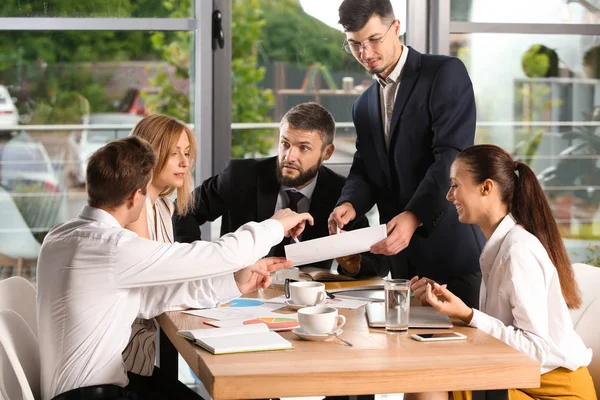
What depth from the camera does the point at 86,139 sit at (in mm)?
3854

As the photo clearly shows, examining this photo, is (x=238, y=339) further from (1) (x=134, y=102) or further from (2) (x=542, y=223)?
(1) (x=134, y=102)

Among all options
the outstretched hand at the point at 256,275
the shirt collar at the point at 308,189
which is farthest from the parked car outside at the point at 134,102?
the outstretched hand at the point at 256,275

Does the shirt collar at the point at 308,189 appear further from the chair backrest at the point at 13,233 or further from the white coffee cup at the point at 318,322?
the chair backrest at the point at 13,233

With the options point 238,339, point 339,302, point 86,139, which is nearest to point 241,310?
point 339,302

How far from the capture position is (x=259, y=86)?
157 inches

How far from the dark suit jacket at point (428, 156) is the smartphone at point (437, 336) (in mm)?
800

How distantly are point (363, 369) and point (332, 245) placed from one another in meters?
0.70

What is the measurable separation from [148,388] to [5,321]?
1.49 feet

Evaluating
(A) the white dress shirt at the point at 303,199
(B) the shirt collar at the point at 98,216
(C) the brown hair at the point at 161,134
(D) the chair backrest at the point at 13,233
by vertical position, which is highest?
(C) the brown hair at the point at 161,134

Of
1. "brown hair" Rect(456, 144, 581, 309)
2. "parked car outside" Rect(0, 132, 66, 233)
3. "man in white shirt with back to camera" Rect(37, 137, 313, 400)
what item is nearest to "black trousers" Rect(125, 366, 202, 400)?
"man in white shirt with back to camera" Rect(37, 137, 313, 400)

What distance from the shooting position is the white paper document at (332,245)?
7.37 ft

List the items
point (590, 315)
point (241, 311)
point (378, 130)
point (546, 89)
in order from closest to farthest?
point (241, 311), point (590, 315), point (378, 130), point (546, 89)

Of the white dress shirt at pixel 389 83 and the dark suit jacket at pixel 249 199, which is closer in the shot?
the white dress shirt at pixel 389 83

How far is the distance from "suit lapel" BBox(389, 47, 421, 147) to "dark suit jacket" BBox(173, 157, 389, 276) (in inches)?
13.5
